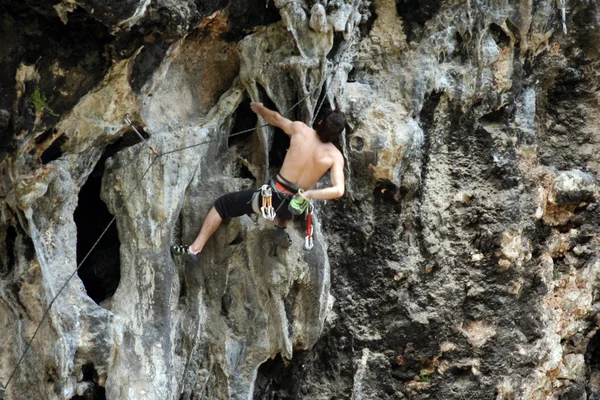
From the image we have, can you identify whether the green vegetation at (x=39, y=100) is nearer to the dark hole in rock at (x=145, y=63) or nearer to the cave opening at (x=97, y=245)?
the dark hole in rock at (x=145, y=63)

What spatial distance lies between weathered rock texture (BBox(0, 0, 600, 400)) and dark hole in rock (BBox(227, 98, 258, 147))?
28 millimetres

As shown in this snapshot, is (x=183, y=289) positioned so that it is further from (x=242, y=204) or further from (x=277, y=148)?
(x=277, y=148)

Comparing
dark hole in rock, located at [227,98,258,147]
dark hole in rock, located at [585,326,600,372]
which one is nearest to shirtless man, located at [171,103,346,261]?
dark hole in rock, located at [227,98,258,147]

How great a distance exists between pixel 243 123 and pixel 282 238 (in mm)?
1026

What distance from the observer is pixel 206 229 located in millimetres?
6574

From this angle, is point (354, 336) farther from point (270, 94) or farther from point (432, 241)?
point (270, 94)

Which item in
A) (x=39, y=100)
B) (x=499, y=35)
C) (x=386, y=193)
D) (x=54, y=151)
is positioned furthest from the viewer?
(x=499, y=35)

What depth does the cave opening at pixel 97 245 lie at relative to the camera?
22.0 feet

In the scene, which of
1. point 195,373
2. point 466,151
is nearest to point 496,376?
point 466,151

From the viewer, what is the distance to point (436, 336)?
764cm

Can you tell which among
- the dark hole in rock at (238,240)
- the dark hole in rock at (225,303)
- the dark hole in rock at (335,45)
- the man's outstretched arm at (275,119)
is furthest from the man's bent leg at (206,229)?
the dark hole in rock at (335,45)

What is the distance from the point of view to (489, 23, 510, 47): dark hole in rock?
308 inches

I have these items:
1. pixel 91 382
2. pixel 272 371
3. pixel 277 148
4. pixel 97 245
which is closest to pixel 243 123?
pixel 277 148

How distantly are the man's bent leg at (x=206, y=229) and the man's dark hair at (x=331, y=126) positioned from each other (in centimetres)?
95
